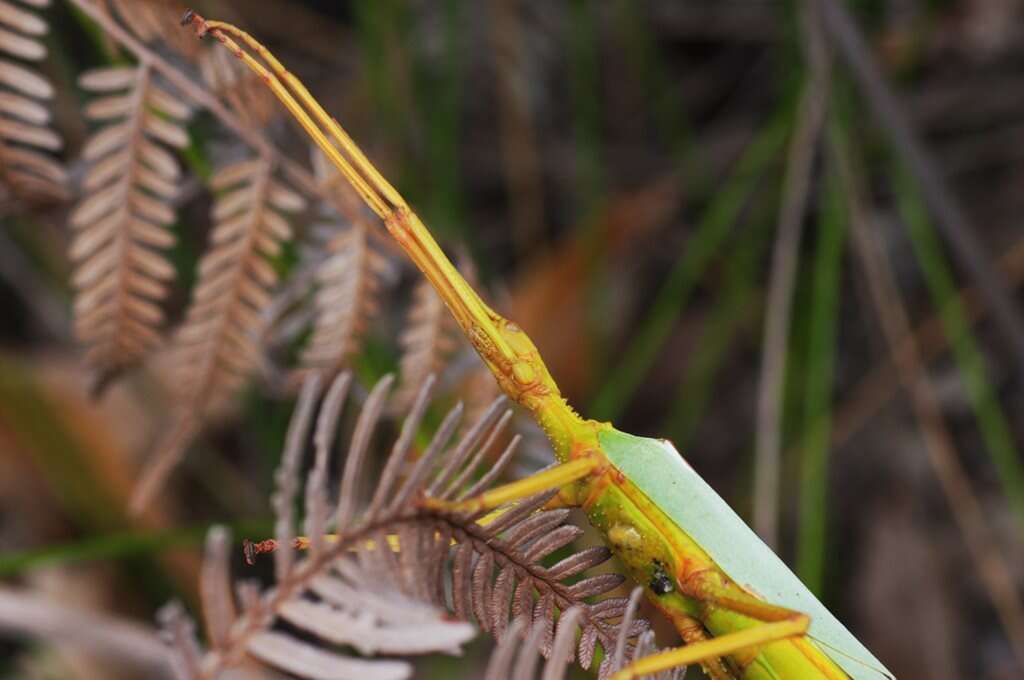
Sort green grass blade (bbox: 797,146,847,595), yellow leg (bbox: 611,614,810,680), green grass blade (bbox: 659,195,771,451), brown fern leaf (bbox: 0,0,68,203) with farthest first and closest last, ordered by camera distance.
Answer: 1. green grass blade (bbox: 659,195,771,451)
2. green grass blade (bbox: 797,146,847,595)
3. brown fern leaf (bbox: 0,0,68,203)
4. yellow leg (bbox: 611,614,810,680)

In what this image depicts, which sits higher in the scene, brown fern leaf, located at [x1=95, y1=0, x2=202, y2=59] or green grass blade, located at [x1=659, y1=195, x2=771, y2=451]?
brown fern leaf, located at [x1=95, y1=0, x2=202, y2=59]

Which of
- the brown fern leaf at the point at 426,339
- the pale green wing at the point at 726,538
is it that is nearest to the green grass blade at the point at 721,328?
the brown fern leaf at the point at 426,339

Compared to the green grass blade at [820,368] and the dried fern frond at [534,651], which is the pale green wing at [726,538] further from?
the green grass blade at [820,368]

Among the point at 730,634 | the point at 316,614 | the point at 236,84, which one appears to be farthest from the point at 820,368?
the point at 316,614

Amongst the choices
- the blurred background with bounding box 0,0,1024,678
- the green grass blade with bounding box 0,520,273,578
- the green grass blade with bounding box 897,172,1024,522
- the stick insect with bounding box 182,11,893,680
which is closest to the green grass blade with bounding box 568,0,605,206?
the blurred background with bounding box 0,0,1024,678

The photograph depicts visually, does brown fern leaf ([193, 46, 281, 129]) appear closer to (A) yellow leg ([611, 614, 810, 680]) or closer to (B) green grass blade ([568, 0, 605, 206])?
(A) yellow leg ([611, 614, 810, 680])

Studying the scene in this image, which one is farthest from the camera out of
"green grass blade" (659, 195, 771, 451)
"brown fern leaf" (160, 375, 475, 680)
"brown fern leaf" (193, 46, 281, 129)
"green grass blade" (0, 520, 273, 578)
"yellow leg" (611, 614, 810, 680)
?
"green grass blade" (659, 195, 771, 451)

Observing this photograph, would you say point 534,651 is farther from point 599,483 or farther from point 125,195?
point 125,195
